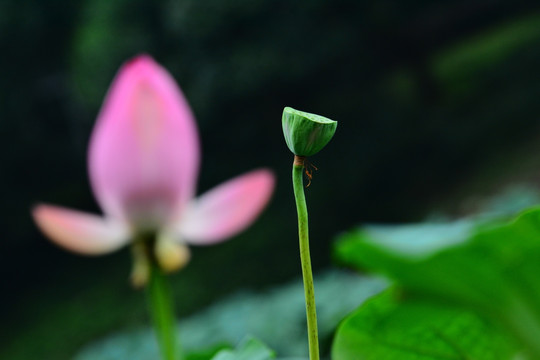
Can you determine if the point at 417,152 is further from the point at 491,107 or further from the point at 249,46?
the point at 249,46

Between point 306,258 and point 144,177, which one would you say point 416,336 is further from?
point 144,177

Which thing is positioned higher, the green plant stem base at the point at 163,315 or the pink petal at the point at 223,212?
the pink petal at the point at 223,212

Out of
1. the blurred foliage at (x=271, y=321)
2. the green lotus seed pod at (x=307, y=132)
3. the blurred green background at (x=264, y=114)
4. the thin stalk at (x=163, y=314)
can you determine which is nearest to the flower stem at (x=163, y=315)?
the thin stalk at (x=163, y=314)

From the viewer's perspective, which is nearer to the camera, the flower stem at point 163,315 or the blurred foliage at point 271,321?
the flower stem at point 163,315

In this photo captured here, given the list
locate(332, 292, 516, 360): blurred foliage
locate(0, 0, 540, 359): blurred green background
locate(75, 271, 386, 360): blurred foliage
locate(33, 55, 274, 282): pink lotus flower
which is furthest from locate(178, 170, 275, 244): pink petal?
locate(0, 0, 540, 359): blurred green background

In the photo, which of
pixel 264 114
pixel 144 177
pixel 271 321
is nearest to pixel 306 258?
pixel 144 177

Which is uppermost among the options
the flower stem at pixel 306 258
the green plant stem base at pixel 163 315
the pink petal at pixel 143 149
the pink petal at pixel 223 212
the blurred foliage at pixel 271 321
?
the blurred foliage at pixel 271 321

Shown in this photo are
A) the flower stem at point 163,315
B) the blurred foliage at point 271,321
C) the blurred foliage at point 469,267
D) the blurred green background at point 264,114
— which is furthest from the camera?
the blurred green background at point 264,114

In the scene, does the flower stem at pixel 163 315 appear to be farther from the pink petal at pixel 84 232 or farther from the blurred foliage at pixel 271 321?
the blurred foliage at pixel 271 321
